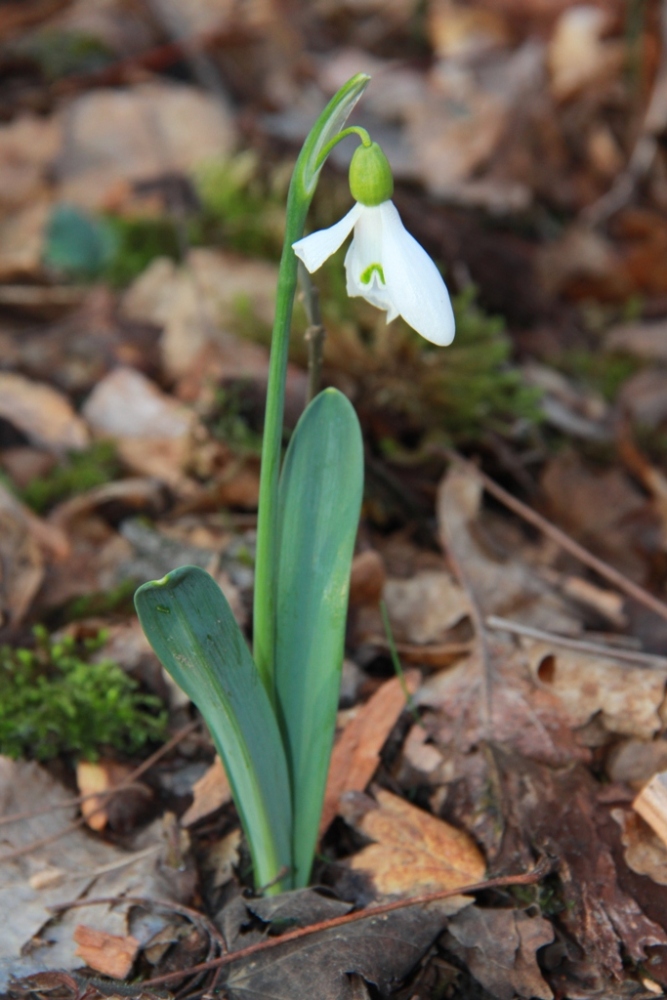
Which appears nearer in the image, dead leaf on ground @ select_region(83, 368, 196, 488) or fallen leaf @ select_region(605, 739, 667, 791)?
fallen leaf @ select_region(605, 739, 667, 791)

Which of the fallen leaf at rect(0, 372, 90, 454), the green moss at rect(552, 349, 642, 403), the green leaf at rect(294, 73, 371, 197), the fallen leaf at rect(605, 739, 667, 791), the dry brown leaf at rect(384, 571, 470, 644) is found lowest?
the green moss at rect(552, 349, 642, 403)

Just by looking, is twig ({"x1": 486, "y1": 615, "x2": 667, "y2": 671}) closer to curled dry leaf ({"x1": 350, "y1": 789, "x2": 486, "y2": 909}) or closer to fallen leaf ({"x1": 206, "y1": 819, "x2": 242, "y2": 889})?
curled dry leaf ({"x1": 350, "y1": 789, "x2": 486, "y2": 909})

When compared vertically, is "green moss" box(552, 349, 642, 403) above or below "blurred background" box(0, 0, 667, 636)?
below

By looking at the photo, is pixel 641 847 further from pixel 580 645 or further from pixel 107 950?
pixel 107 950

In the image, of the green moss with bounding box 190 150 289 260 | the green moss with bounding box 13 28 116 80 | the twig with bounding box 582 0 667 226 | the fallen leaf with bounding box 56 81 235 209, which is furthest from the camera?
the green moss with bounding box 13 28 116 80

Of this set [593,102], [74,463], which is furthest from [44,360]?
[593,102]

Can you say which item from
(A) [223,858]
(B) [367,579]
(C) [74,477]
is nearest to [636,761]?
(B) [367,579]

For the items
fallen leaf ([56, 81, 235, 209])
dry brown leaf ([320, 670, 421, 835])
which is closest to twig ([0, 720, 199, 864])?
dry brown leaf ([320, 670, 421, 835])

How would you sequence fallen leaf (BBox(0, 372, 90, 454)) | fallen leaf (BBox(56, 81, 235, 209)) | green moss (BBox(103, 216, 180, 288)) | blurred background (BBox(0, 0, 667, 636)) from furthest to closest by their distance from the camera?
fallen leaf (BBox(56, 81, 235, 209))
green moss (BBox(103, 216, 180, 288))
fallen leaf (BBox(0, 372, 90, 454))
blurred background (BBox(0, 0, 667, 636))
